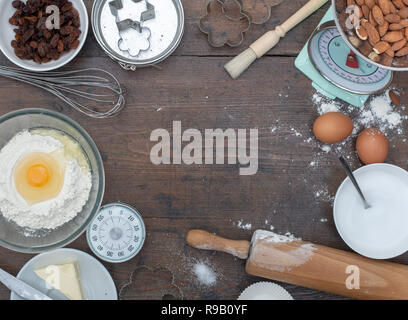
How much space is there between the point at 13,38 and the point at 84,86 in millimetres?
211

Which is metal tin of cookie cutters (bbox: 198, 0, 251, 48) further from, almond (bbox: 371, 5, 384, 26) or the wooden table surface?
almond (bbox: 371, 5, 384, 26)

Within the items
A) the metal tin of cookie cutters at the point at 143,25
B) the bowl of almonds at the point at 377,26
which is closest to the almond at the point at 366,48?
the bowl of almonds at the point at 377,26

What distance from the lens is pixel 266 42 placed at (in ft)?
3.54

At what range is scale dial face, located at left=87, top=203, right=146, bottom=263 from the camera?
105 centimetres

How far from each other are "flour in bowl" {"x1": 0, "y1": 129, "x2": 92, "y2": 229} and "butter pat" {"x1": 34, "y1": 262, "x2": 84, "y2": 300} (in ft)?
0.42

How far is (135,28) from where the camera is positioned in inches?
42.4

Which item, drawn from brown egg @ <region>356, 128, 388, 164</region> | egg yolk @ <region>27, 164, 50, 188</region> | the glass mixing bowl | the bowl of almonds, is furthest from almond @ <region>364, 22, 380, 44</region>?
egg yolk @ <region>27, 164, 50, 188</region>

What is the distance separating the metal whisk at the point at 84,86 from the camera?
3.54 feet

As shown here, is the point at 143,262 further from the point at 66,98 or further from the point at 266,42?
the point at 266,42

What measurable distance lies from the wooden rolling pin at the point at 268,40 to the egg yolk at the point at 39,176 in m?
0.50

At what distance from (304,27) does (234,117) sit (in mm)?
304

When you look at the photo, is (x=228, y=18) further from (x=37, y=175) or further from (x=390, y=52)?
(x=37, y=175)

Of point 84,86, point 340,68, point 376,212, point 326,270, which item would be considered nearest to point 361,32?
point 340,68
